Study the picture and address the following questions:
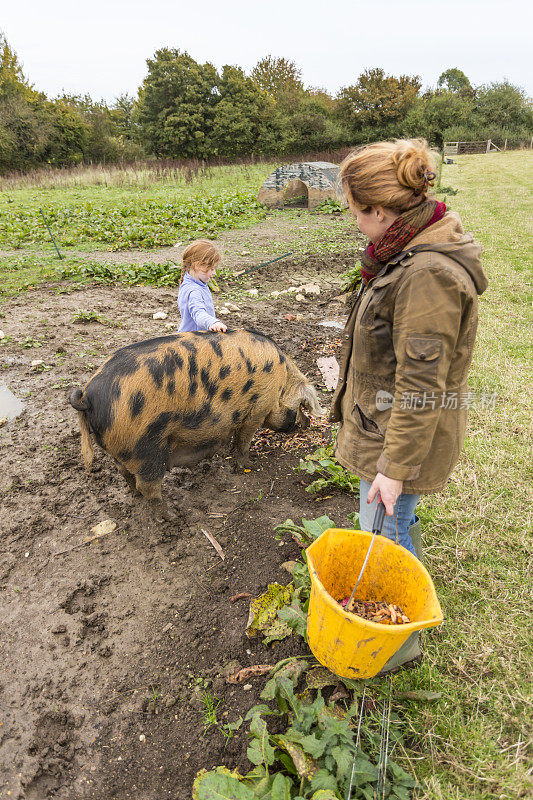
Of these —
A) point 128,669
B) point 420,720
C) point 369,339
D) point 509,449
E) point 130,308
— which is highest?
point 369,339

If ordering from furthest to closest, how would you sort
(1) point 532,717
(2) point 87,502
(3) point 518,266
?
(3) point 518,266 → (2) point 87,502 → (1) point 532,717

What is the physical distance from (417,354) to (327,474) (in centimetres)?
212

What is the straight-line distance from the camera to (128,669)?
7.89ft

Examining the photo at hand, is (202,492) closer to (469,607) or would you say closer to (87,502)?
(87,502)

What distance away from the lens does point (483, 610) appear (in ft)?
7.95

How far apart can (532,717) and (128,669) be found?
1.88 meters

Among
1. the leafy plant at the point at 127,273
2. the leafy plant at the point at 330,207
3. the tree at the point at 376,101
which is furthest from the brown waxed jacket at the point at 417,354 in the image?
the tree at the point at 376,101

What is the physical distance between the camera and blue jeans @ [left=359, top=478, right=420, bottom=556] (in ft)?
6.48

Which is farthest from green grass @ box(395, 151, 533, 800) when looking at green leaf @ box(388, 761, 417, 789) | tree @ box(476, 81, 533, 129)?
tree @ box(476, 81, 533, 129)

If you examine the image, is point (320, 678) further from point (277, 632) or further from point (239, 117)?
point (239, 117)

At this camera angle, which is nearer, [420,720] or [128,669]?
[420,720]

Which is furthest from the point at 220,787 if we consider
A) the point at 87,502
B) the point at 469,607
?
the point at 87,502

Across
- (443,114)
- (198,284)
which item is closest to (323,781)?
(198,284)

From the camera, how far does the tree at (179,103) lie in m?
32.3
